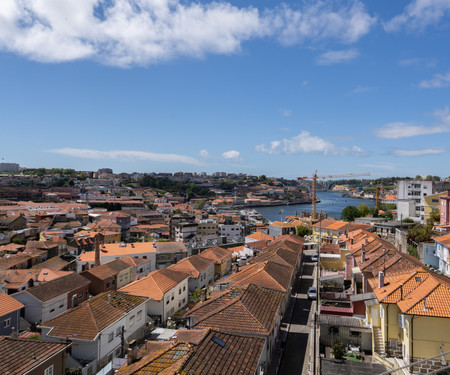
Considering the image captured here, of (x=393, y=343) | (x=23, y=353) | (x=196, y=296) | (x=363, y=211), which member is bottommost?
(x=196, y=296)

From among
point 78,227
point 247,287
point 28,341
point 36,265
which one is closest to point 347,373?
point 247,287

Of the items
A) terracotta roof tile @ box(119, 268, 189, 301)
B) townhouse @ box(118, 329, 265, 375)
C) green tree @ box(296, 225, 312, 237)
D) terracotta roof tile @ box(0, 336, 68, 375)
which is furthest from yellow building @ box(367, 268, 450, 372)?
green tree @ box(296, 225, 312, 237)

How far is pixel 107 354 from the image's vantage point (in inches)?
425

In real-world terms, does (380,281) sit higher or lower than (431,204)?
lower

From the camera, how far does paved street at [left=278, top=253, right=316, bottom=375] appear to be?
9680 mm

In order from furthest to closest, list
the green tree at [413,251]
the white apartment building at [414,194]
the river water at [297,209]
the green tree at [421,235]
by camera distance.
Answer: the river water at [297,209]
the white apartment building at [414,194]
the green tree at [421,235]
the green tree at [413,251]

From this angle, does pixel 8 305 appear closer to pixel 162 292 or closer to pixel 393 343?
pixel 162 292

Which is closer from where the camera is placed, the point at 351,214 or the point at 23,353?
the point at 23,353

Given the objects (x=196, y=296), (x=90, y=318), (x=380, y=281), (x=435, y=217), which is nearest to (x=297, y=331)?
(x=380, y=281)

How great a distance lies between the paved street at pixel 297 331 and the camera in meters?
9.68

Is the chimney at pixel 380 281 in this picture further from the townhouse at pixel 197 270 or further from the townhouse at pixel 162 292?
the townhouse at pixel 197 270

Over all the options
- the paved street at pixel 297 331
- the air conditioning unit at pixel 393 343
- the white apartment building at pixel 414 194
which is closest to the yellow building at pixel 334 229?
the white apartment building at pixel 414 194

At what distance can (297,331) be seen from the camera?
38.8ft

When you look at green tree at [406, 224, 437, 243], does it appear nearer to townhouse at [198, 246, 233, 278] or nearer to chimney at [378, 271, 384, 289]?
townhouse at [198, 246, 233, 278]
